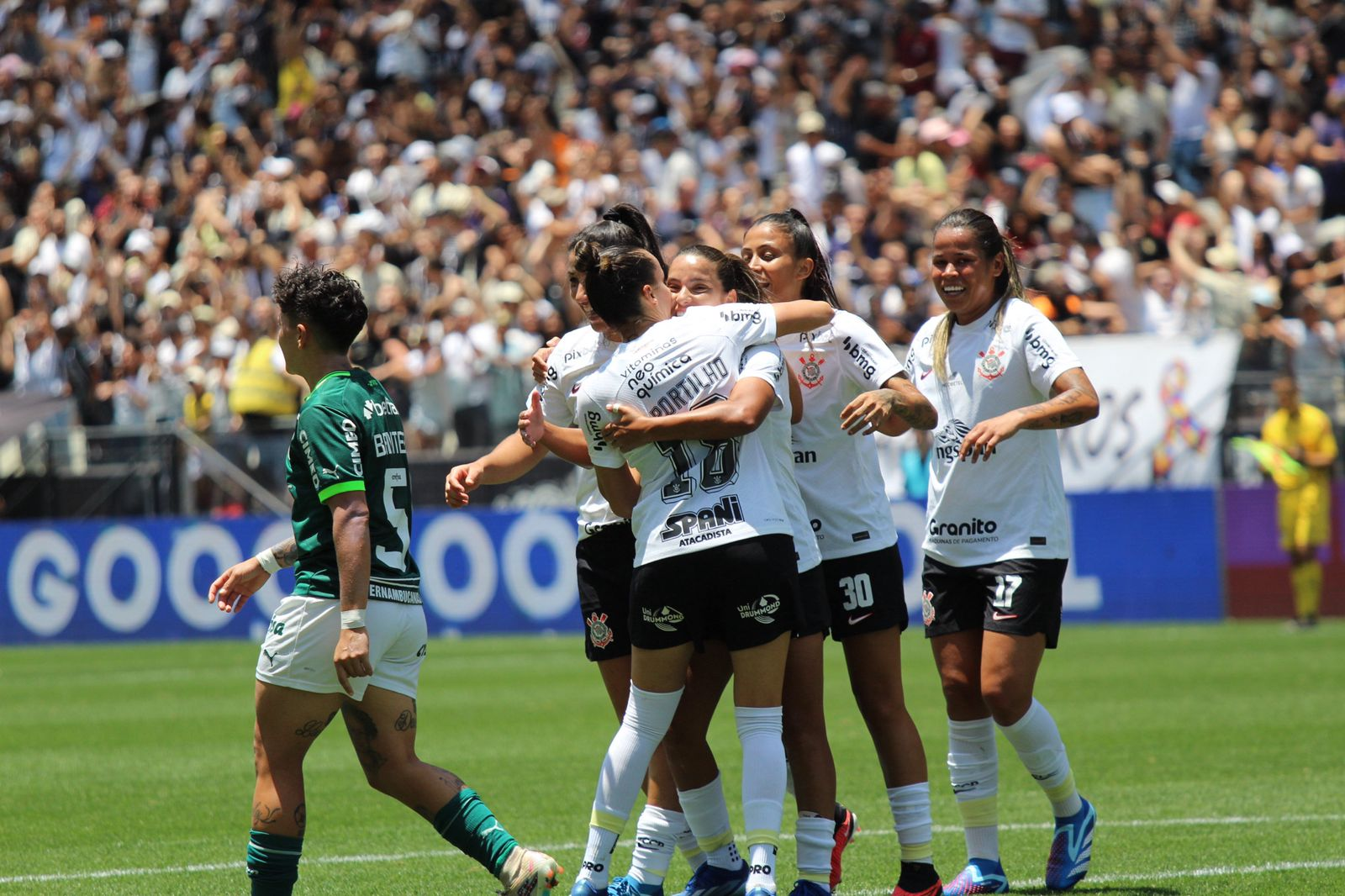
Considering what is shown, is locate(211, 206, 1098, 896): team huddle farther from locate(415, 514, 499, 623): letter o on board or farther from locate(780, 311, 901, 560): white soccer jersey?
locate(415, 514, 499, 623): letter o on board

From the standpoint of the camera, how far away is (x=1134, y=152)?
20406 mm

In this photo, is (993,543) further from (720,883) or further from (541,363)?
(541,363)

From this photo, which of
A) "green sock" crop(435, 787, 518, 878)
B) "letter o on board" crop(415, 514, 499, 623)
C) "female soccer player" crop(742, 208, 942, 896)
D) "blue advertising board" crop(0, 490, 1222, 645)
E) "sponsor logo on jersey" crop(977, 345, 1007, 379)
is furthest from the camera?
"letter o on board" crop(415, 514, 499, 623)

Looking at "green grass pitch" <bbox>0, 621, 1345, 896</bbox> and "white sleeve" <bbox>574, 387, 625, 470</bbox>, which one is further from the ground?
"white sleeve" <bbox>574, 387, 625, 470</bbox>

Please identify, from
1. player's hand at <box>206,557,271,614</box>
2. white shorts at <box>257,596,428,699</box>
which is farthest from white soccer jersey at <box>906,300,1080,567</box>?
player's hand at <box>206,557,271,614</box>

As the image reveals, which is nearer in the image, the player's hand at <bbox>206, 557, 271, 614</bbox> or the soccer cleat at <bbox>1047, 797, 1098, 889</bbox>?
the player's hand at <bbox>206, 557, 271, 614</bbox>

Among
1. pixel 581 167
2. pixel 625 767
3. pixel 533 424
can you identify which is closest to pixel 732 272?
pixel 533 424

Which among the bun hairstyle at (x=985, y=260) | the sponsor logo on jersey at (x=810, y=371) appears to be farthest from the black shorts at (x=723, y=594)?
the bun hairstyle at (x=985, y=260)

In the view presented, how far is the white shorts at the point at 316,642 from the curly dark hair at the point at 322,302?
816mm

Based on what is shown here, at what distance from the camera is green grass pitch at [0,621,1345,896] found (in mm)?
6848

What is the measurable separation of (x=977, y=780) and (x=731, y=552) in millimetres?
1659

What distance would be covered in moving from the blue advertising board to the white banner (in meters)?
0.23

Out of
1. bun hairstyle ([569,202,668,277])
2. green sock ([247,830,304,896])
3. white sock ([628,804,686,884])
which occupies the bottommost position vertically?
white sock ([628,804,686,884])

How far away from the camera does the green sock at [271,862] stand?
5.39m
